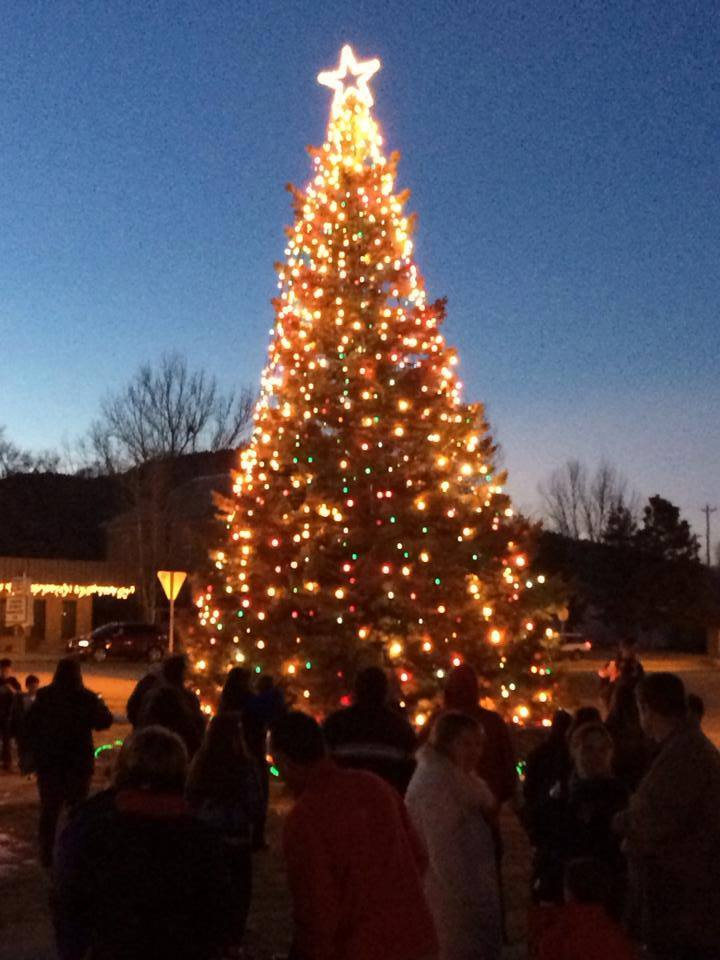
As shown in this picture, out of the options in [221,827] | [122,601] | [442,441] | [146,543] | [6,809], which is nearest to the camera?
[221,827]

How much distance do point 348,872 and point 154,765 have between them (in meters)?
0.72

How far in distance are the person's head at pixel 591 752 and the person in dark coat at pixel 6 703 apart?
1093cm

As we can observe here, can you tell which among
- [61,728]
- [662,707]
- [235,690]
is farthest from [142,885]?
[235,690]

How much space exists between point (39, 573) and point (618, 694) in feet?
169

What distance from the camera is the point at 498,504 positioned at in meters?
15.9

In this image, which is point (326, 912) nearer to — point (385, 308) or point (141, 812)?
point (141, 812)

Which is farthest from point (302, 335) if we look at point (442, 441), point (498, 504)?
point (498, 504)

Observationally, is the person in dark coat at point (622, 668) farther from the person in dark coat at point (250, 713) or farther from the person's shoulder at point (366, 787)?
the person's shoulder at point (366, 787)

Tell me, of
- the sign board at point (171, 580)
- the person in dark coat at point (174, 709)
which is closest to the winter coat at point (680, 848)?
the person in dark coat at point (174, 709)

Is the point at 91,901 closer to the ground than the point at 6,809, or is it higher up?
higher up

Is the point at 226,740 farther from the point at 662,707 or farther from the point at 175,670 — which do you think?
the point at 662,707

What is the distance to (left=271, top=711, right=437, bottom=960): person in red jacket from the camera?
393 cm

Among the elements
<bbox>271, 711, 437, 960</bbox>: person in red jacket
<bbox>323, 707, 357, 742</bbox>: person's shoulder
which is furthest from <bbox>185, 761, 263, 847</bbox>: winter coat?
<bbox>271, 711, 437, 960</bbox>: person in red jacket

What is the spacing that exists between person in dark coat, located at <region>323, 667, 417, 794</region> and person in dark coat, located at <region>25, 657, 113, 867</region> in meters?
4.11
